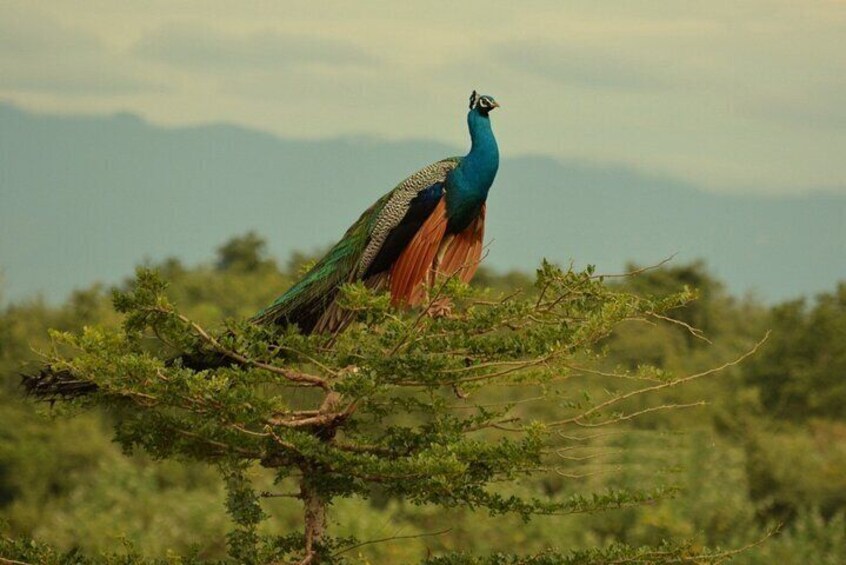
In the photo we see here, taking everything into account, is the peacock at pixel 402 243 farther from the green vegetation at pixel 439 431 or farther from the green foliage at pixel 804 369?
the green foliage at pixel 804 369

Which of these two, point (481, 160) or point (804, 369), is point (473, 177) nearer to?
point (481, 160)

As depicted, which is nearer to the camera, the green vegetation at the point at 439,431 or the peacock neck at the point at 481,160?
the green vegetation at the point at 439,431

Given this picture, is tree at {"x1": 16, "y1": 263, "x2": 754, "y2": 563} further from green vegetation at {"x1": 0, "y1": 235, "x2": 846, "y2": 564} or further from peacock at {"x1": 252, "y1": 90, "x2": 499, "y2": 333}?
peacock at {"x1": 252, "y1": 90, "x2": 499, "y2": 333}

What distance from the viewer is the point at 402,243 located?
→ 11.5 m

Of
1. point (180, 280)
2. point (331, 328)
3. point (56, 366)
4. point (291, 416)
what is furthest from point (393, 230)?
point (180, 280)

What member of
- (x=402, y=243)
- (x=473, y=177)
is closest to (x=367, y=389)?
(x=402, y=243)

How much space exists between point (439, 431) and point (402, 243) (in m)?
1.83

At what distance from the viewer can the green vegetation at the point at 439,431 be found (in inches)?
374

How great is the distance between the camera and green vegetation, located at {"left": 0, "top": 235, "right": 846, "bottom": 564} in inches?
374

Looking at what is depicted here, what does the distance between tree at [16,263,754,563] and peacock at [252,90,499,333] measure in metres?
0.91

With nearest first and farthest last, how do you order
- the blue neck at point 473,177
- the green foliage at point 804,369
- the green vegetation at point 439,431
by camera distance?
the green vegetation at point 439,431
the blue neck at point 473,177
the green foliage at point 804,369

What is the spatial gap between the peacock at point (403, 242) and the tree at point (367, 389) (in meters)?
0.91

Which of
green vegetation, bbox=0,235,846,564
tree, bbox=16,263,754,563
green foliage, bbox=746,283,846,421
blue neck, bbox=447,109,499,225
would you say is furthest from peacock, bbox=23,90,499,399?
green foliage, bbox=746,283,846,421

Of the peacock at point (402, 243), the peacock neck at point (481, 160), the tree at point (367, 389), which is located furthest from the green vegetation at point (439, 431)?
the peacock neck at point (481, 160)
